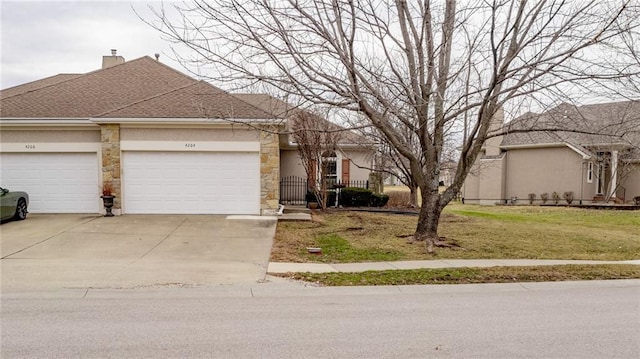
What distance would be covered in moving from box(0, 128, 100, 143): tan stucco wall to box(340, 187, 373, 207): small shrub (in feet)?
35.7

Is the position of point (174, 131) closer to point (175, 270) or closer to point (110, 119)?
point (110, 119)

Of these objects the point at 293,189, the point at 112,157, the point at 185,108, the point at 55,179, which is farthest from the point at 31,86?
the point at 293,189

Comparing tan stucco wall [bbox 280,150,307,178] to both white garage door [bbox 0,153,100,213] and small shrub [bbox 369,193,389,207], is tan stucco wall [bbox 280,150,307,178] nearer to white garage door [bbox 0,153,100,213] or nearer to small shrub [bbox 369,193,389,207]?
small shrub [bbox 369,193,389,207]

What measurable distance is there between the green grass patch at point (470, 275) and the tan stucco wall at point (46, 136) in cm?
1086

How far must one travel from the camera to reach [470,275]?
8336mm

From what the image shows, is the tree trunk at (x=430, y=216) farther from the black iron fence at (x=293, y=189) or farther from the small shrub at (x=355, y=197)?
the black iron fence at (x=293, y=189)

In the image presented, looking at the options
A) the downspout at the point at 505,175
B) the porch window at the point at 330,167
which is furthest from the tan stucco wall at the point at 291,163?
the downspout at the point at 505,175

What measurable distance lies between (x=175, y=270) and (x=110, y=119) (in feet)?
27.2

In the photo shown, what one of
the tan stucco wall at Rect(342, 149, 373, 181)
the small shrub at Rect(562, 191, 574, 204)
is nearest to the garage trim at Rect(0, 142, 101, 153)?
the tan stucco wall at Rect(342, 149, 373, 181)

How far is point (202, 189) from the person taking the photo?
49.4ft

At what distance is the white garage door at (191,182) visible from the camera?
14914mm

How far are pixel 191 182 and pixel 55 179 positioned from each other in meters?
4.78

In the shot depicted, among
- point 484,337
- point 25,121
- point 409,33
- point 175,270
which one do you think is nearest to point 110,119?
point 25,121

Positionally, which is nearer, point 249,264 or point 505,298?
point 505,298
